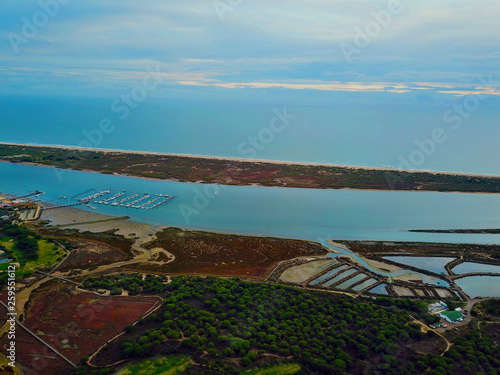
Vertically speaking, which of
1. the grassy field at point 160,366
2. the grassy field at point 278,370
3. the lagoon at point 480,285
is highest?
the lagoon at point 480,285

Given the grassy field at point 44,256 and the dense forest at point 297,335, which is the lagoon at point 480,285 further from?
the grassy field at point 44,256

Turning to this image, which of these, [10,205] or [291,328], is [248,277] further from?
[10,205]

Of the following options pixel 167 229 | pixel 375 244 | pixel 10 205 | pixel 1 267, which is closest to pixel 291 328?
pixel 375 244

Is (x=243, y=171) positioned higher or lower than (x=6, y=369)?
higher

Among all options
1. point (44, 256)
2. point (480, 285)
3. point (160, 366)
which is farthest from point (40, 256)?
point (480, 285)

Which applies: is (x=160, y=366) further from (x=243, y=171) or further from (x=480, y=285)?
(x=243, y=171)

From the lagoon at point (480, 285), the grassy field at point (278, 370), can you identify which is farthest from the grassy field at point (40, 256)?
the lagoon at point (480, 285)
